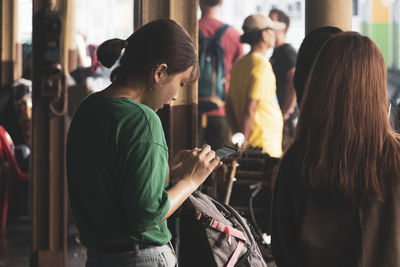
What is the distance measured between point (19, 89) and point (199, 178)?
6.10 m

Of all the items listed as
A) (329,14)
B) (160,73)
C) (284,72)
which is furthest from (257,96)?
(160,73)

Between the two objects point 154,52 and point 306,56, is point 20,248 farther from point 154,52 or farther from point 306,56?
point 154,52

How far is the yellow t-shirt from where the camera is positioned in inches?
205

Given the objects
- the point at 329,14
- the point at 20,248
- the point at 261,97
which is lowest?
the point at 20,248

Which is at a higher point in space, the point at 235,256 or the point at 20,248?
the point at 235,256

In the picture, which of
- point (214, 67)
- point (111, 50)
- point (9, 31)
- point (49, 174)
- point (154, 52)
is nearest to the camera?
point (154, 52)

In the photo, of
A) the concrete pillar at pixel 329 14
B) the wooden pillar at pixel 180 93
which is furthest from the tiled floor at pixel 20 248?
the concrete pillar at pixel 329 14

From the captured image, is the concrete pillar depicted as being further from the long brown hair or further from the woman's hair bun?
the long brown hair

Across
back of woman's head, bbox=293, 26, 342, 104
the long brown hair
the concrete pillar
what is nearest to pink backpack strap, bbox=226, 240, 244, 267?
the long brown hair

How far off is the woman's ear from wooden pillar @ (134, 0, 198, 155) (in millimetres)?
1722

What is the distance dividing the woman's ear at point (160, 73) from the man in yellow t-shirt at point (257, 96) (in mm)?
3064

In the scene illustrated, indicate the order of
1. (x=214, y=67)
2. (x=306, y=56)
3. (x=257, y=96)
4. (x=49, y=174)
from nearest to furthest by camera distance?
(x=306, y=56) → (x=49, y=174) → (x=257, y=96) → (x=214, y=67)

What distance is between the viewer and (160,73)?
2.07 m

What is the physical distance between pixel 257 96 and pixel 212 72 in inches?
46.3
